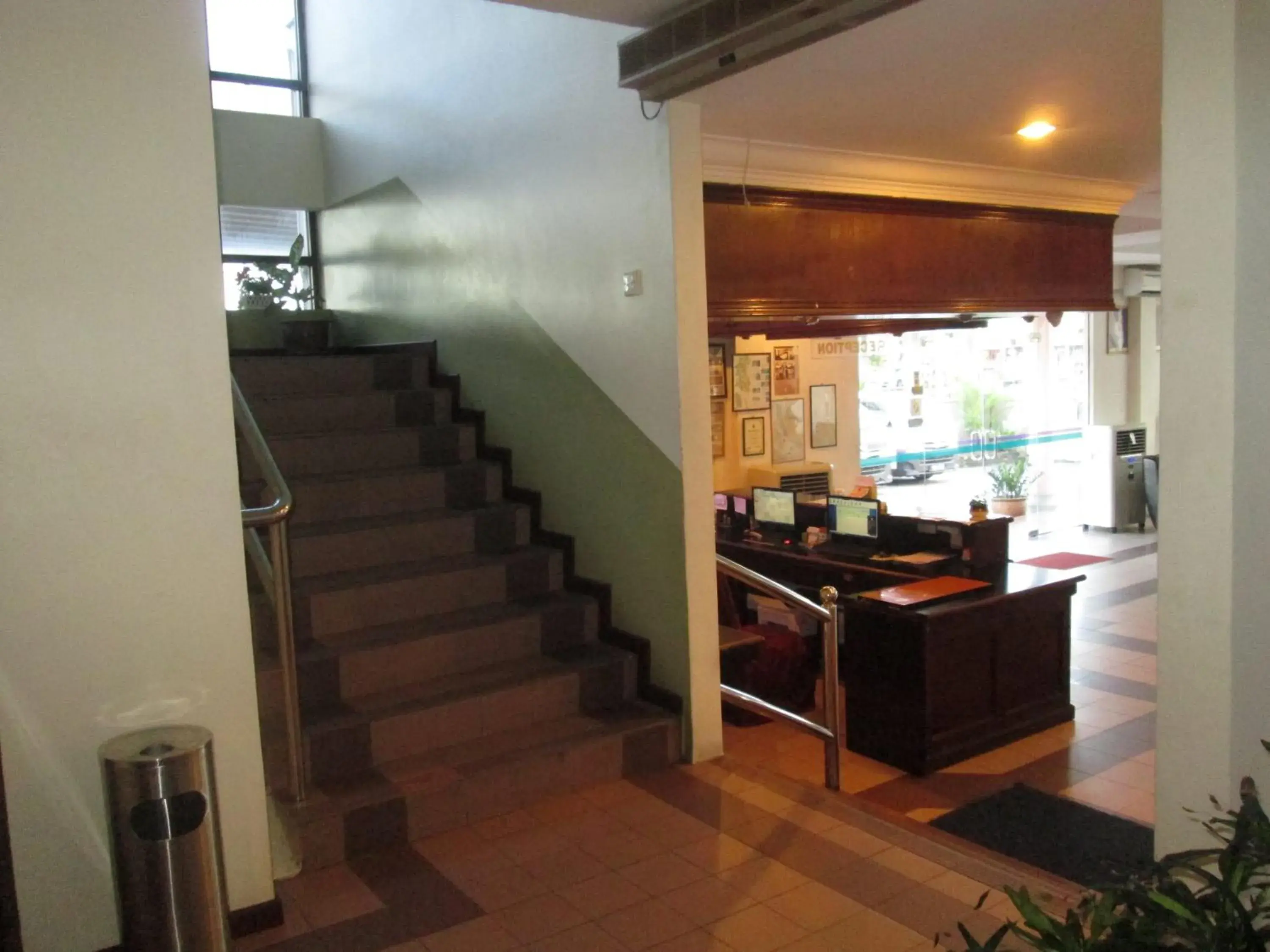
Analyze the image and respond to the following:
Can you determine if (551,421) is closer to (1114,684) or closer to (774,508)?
(774,508)

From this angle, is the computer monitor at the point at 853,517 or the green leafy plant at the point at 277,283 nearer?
the green leafy plant at the point at 277,283

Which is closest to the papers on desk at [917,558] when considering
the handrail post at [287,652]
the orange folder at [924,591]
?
the orange folder at [924,591]

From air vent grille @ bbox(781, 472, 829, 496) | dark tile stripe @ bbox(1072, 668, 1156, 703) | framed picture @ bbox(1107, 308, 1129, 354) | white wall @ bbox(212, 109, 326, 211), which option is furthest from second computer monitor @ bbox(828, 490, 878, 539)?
framed picture @ bbox(1107, 308, 1129, 354)

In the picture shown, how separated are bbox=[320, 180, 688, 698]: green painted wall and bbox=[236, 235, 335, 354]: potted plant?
1.16 feet

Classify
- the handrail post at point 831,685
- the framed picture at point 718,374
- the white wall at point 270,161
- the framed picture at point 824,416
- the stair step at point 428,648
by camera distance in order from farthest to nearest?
the framed picture at point 824,416 < the framed picture at point 718,374 < the white wall at point 270,161 < the handrail post at point 831,685 < the stair step at point 428,648

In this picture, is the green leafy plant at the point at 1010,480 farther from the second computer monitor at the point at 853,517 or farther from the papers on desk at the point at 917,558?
the papers on desk at the point at 917,558

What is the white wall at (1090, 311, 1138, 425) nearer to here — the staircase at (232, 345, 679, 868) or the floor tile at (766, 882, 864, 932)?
the staircase at (232, 345, 679, 868)

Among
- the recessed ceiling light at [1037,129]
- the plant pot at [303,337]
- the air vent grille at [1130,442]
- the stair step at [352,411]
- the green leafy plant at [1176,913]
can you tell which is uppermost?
the recessed ceiling light at [1037,129]

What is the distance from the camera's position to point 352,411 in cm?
528

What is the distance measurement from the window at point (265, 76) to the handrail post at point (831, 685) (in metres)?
4.80

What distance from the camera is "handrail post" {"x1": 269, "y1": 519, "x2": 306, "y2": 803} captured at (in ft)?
10.2

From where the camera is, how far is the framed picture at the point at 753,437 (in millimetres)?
8992

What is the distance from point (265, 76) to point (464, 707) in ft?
18.1

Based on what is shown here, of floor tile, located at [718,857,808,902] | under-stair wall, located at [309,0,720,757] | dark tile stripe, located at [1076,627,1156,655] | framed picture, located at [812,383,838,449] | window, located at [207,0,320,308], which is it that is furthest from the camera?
framed picture, located at [812,383,838,449]
